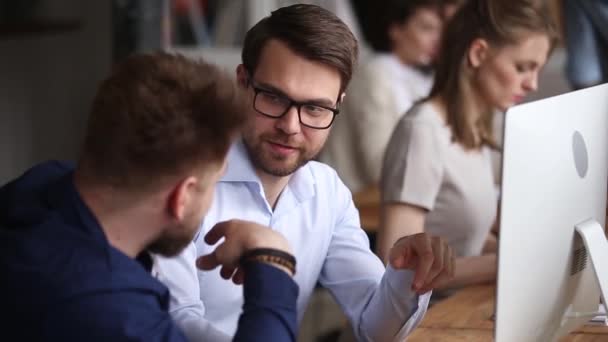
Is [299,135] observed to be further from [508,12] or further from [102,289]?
[508,12]

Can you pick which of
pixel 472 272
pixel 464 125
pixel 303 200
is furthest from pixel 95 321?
pixel 464 125

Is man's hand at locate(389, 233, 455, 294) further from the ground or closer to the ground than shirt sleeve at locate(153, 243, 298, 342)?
closer to the ground

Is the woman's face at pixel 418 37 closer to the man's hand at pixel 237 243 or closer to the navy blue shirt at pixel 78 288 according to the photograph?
Result: the man's hand at pixel 237 243

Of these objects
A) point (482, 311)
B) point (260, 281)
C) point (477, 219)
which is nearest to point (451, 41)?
point (477, 219)

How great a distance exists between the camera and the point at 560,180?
141cm

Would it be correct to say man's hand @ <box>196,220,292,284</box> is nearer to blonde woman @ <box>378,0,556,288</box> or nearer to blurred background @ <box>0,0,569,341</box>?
blonde woman @ <box>378,0,556,288</box>

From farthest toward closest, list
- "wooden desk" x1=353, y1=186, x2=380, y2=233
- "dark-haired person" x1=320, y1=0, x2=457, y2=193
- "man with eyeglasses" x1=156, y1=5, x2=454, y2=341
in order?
1. "dark-haired person" x1=320, y1=0, x2=457, y2=193
2. "wooden desk" x1=353, y1=186, x2=380, y2=233
3. "man with eyeglasses" x1=156, y1=5, x2=454, y2=341

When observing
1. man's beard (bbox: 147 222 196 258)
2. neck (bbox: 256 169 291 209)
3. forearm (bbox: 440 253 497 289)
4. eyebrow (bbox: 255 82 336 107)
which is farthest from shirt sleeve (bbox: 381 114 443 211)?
man's beard (bbox: 147 222 196 258)

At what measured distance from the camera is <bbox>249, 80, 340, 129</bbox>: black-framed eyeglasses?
1.52 m

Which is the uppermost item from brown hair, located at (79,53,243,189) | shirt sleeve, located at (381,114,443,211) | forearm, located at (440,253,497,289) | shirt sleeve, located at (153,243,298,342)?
brown hair, located at (79,53,243,189)

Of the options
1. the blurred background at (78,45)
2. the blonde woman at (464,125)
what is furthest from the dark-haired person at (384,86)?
the blonde woman at (464,125)

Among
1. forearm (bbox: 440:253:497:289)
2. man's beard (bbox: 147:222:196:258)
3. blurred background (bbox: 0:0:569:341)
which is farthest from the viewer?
blurred background (bbox: 0:0:569:341)

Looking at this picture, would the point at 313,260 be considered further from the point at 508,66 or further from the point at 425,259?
the point at 508,66

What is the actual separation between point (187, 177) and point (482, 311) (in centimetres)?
92
